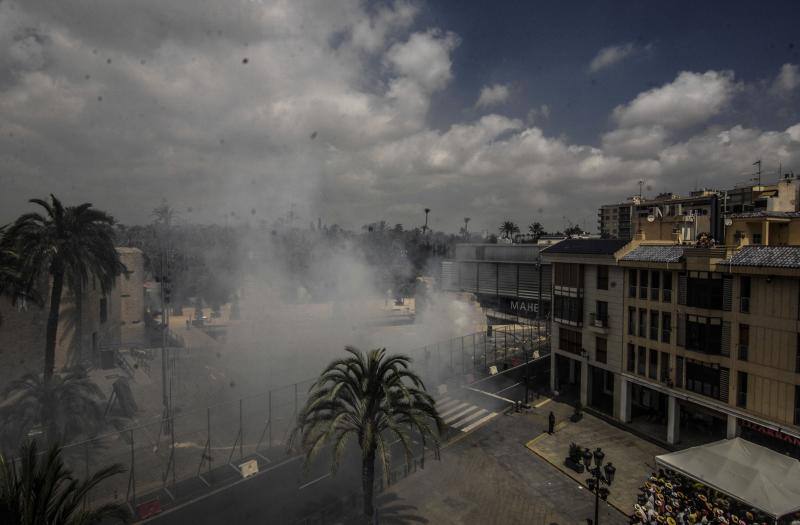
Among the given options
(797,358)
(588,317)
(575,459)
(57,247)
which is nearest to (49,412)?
(57,247)

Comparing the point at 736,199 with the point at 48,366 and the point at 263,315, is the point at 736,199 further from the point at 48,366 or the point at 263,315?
the point at 48,366

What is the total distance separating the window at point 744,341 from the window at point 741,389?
69 cm

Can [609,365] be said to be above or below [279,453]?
above

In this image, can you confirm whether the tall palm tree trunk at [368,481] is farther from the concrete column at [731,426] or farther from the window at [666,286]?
the window at [666,286]

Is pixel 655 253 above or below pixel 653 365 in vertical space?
above

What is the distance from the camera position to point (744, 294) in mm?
17938

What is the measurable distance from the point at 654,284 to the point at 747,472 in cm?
949

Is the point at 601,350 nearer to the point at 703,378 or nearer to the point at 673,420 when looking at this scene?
the point at 673,420

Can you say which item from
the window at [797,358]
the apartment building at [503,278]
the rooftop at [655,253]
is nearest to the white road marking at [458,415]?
the rooftop at [655,253]

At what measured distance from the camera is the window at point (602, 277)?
24.7m

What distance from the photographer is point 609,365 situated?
24266 millimetres

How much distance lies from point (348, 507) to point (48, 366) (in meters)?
16.1

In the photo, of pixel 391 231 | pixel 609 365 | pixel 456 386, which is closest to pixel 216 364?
pixel 456 386

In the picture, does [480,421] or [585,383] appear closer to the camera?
[480,421]
